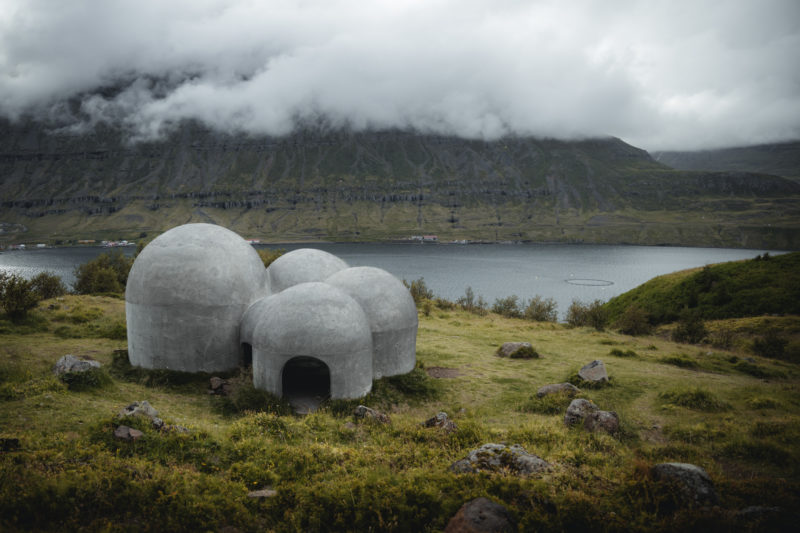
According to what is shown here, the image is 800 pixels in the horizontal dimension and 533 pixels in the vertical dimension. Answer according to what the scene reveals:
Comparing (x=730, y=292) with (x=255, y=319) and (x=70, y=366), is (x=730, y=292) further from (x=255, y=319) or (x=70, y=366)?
(x=70, y=366)

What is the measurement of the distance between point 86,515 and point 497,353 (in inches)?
795

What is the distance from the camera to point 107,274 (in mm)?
41344

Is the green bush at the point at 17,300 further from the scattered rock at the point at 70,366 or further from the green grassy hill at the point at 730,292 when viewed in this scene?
the green grassy hill at the point at 730,292

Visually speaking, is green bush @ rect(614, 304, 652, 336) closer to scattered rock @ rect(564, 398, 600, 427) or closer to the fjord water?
scattered rock @ rect(564, 398, 600, 427)

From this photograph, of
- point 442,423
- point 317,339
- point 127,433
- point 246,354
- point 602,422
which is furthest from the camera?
point 246,354

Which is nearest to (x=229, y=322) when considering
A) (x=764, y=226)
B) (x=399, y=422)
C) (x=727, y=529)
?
(x=399, y=422)

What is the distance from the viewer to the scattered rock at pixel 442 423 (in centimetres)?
1206

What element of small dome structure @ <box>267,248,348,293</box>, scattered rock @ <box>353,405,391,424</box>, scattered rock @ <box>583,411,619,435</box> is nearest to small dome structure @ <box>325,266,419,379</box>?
small dome structure @ <box>267,248,348,293</box>

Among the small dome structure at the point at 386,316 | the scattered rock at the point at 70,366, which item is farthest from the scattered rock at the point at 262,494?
the scattered rock at the point at 70,366

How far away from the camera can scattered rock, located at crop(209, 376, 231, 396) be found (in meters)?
16.0

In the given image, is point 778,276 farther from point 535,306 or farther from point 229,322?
point 229,322

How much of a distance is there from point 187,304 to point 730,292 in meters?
44.4

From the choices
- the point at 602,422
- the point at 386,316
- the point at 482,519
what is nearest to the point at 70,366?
the point at 386,316

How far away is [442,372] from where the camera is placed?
2016cm
